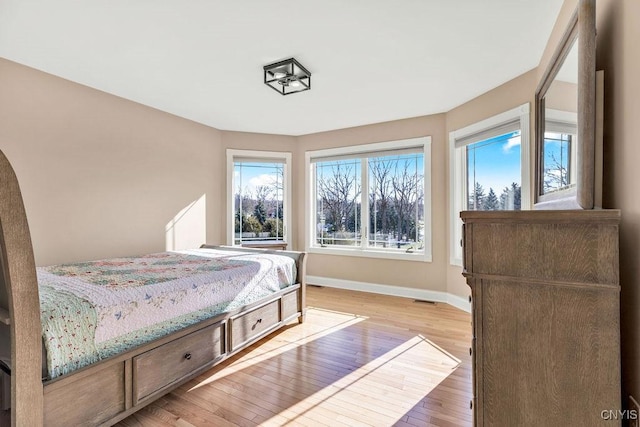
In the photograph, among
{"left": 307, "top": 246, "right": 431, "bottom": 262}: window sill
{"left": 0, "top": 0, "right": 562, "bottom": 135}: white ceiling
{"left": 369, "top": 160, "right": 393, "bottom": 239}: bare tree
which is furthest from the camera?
{"left": 369, "top": 160, "right": 393, "bottom": 239}: bare tree

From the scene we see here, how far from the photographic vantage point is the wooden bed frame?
119 centimetres

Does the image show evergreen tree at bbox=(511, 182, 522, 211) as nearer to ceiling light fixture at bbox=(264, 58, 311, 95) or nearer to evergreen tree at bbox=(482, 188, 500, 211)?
evergreen tree at bbox=(482, 188, 500, 211)

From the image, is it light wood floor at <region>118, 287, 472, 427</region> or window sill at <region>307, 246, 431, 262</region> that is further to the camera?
window sill at <region>307, 246, 431, 262</region>

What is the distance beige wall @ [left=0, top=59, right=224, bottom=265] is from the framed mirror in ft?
12.7

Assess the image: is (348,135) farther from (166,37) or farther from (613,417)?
(613,417)

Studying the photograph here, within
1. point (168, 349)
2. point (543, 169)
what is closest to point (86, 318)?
point (168, 349)

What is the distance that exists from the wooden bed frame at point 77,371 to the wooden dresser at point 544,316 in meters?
1.73

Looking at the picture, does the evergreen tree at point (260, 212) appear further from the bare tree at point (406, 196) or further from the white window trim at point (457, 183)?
the white window trim at point (457, 183)

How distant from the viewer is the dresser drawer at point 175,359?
1.69 m

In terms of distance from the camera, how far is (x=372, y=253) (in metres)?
4.34

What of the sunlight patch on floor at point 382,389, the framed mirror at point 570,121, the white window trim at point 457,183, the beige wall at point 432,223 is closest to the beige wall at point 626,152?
the framed mirror at point 570,121

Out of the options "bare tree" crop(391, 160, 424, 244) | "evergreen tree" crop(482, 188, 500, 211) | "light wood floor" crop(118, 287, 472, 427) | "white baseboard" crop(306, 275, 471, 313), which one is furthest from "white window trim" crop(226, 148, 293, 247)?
"evergreen tree" crop(482, 188, 500, 211)

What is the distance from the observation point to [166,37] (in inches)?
85.0

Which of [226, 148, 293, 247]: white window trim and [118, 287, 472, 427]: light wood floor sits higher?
[226, 148, 293, 247]: white window trim
